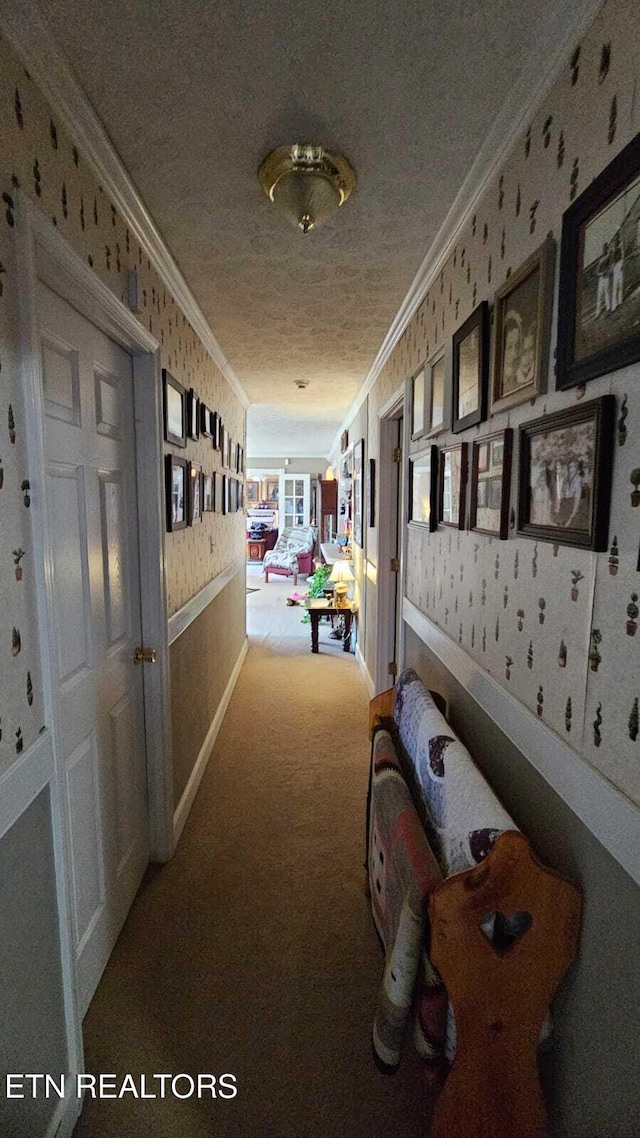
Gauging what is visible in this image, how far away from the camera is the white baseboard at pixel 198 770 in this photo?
208 cm

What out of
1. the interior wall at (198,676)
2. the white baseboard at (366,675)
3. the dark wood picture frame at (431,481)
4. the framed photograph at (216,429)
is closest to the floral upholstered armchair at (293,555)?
the white baseboard at (366,675)

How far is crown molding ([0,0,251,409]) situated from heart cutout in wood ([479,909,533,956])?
188cm

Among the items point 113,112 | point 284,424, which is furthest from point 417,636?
point 284,424

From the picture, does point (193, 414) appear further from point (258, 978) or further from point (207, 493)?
point (258, 978)

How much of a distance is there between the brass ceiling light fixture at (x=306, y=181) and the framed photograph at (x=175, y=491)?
3.00ft

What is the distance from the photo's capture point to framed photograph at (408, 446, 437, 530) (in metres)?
1.85

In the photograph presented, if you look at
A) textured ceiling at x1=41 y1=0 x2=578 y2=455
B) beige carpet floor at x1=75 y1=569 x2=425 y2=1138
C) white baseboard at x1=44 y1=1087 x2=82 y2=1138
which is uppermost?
textured ceiling at x1=41 y1=0 x2=578 y2=455

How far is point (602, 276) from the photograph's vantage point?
0.83 metres

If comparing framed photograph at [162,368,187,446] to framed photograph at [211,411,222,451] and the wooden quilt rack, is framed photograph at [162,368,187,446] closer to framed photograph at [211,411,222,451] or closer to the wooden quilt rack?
framed photograph at [211,411,222,451]

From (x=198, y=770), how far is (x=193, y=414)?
69.7 inches

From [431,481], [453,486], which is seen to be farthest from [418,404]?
[453,486]

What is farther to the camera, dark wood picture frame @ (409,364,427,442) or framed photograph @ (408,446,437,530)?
dark wood picture frame @ (409,364,427,442)

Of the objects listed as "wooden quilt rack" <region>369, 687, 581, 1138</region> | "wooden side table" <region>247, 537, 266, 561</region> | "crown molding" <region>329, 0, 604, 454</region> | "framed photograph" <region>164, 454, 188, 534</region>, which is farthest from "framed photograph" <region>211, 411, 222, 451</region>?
"wooden side table" <region>247, 537, 266, 561</region>

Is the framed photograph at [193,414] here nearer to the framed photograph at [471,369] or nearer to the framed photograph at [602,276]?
the framed photograph at [471,369]
